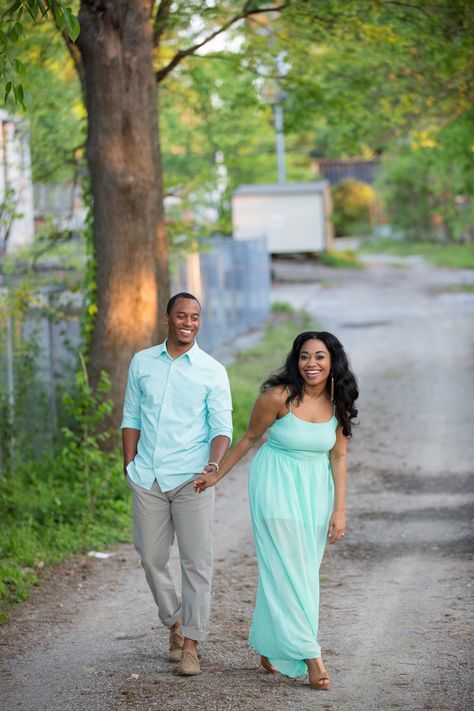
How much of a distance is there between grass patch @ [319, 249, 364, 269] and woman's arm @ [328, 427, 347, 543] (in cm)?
3642

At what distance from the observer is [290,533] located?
19.5 feet

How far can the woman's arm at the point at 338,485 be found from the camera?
20.3 ft

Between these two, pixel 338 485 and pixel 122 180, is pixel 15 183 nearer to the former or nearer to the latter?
pixel 122 180

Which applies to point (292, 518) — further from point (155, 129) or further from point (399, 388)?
point (399, 388)

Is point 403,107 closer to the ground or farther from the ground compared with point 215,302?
farther from the ground

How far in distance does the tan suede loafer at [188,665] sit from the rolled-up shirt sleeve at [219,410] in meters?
1.13

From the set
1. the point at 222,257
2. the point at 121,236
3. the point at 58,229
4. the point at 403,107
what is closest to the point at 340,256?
the point at 222,257

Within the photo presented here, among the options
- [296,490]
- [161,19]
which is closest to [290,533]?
[296,490]

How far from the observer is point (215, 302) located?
21.7m

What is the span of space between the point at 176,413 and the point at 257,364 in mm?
13236

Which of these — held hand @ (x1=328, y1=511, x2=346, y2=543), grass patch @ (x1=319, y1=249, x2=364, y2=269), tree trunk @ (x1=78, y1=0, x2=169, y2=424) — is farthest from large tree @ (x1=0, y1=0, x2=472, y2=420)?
grass patch @ (x1=319, y1=249, x2=364, y2=269)

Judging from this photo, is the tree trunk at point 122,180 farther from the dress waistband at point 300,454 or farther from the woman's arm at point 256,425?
the dress waistband at point 300,454

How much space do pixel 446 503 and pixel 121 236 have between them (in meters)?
3.88

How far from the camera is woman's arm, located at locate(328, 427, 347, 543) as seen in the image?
6.18 m
